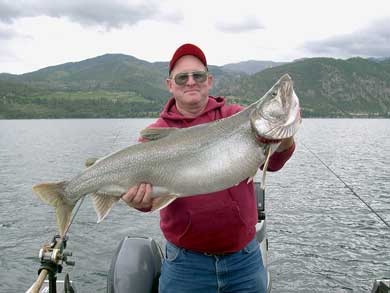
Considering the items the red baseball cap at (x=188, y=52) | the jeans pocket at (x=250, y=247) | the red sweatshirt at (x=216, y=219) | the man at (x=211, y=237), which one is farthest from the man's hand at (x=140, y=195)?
the red baseball cap at (x=188, y=52)

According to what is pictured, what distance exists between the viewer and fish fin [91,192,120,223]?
16.2 ft

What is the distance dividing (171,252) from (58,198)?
4.97 ft

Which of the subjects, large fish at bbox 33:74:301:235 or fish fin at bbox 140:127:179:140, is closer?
large fish at bbox 33:74:301:235

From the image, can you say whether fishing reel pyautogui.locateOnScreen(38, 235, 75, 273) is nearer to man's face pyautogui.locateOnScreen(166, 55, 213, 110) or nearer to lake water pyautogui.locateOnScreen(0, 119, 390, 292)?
man's face pyautogui.locateOnScreen(166, 55, 213, 110)

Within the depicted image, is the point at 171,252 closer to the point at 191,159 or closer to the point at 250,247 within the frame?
the point at 250,247

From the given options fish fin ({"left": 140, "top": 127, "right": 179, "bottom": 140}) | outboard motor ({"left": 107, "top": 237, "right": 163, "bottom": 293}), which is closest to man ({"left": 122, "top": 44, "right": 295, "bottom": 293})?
fish fin ({"left": 140, "top": 127, "right": 179, "bottom": 140})

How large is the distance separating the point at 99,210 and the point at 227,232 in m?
1.60

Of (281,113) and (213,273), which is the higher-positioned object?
(281,113)

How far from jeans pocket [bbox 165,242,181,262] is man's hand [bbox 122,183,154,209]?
54 centimetres

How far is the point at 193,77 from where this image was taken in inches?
192

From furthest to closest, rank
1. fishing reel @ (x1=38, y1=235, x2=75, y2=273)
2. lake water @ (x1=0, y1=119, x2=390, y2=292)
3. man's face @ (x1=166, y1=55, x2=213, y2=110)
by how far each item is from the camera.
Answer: lake water @ (x1=0, y1=119, x2=390, y2=292), fishing reel @ (x1=38, y1=235, x2=75, y2=273), man's face @ (x1=166, y1=55, x2=213, y2=110)

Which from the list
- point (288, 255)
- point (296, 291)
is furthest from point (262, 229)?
point (288, 255)

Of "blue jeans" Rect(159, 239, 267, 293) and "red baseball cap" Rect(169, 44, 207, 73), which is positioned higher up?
"red baseball cap" Rect(169, 44, 207, 73)

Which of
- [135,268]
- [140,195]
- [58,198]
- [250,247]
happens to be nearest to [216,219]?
[250,247]
